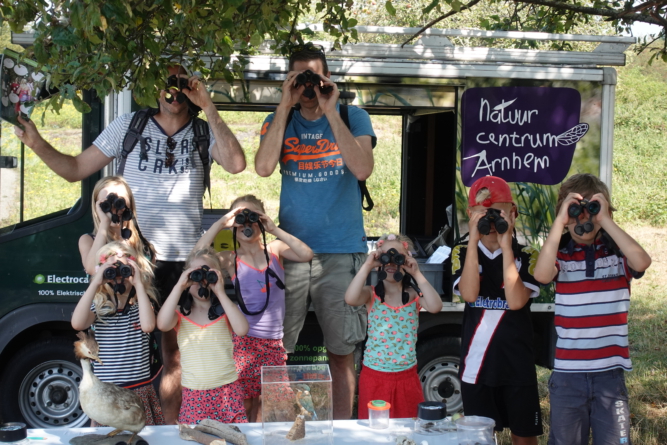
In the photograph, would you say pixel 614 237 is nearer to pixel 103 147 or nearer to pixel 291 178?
pixel 291 178

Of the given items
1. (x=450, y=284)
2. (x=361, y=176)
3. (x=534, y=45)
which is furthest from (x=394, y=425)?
(x=534, y=45)

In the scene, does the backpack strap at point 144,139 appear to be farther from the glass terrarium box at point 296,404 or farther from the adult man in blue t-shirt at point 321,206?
the glass terrarium box at point 296,404

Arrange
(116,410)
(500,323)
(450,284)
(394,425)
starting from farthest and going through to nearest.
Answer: (450,284) → (500,323) → (394,425) → (116,410)

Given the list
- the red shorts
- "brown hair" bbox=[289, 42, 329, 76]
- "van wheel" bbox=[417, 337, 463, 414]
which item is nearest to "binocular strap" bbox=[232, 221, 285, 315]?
the red shorts

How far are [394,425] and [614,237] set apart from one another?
1.26m

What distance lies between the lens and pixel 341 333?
3791 mm

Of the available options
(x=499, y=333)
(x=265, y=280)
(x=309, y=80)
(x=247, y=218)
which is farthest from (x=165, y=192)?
(x=499, y=333)

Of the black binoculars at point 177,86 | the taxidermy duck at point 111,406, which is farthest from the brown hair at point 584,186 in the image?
the taxidermy duck at point 111,406

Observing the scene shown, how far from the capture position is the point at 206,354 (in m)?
3.24

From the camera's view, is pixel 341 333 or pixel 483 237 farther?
pixel 341 333

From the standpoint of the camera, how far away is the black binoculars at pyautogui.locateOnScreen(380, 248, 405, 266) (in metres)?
3.34

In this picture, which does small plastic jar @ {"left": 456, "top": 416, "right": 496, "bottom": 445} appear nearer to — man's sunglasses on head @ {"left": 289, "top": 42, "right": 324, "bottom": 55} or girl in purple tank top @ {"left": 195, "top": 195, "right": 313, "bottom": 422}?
girl in purple tank top @ {"left": 195, "top": 195, "right": 313, "bottom": 422}

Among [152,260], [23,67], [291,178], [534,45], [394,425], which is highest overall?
[534,45]

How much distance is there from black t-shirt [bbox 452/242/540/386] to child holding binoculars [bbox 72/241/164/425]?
59.7 inches
